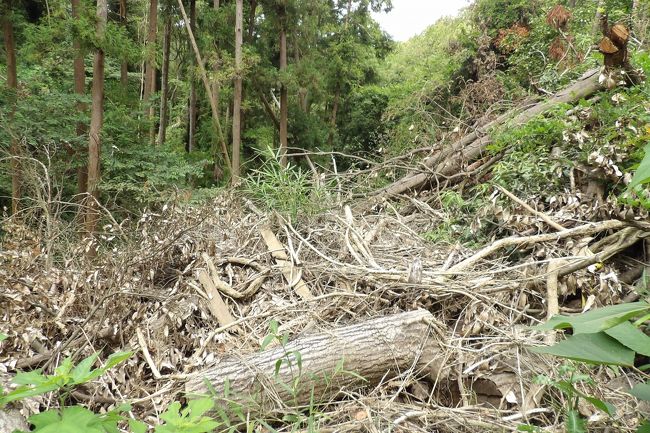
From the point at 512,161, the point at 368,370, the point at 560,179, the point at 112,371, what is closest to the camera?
the point at 368,370

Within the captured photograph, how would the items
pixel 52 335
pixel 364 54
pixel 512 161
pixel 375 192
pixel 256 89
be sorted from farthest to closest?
pixel 364 54
pixel 256 89
pixel 375 192
pixel 512 161
pixel 52 335

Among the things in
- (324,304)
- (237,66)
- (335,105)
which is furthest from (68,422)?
(335,105)

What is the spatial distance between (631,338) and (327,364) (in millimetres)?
1352

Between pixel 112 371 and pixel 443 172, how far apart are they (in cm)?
329

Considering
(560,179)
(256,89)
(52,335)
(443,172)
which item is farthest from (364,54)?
(52,335)

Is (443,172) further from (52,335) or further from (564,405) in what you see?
(52,335)

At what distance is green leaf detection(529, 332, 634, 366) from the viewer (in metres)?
0.84

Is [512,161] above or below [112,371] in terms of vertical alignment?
above

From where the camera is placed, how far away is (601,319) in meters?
0.83

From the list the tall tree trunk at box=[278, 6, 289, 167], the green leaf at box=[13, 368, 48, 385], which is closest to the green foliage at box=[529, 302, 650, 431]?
the green leaf at box=[13, 368, 48, 385]

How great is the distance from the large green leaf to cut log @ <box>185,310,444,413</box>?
1.19 meters

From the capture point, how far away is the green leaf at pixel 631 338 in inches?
32.4

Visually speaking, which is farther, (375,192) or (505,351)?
(375,192)

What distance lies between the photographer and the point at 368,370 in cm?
203
